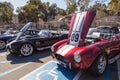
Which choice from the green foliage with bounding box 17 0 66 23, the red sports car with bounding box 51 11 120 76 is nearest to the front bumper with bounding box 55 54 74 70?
the red sports car with bounding box 51 11 120 76

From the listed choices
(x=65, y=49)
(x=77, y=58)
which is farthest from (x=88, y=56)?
(x=65, y=49)

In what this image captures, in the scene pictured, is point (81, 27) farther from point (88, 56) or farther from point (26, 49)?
point (26, 49)

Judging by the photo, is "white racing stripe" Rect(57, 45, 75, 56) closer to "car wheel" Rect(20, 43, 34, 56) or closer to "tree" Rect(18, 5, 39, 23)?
"car wheel" Rect(20, 43, 34, 56)

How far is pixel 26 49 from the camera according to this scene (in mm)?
7605

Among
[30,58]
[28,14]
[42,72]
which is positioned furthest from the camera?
[28,14]

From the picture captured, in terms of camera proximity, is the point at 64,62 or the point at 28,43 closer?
the point at 64,62

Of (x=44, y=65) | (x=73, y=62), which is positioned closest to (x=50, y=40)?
(x=44, y=65)

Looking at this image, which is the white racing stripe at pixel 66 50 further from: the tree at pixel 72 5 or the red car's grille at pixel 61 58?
the tree at pixel 72 5

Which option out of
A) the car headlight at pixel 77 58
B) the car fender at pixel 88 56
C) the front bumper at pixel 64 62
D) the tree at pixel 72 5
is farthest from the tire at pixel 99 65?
the tree at pixel 72 5

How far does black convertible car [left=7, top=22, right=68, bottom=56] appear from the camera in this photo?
24.1 ft

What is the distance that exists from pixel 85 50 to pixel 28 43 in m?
3.69

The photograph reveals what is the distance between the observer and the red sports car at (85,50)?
4.56 meters

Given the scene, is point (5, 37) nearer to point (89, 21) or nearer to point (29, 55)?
point (29, 55)

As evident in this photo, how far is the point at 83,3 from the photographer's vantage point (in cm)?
3709
